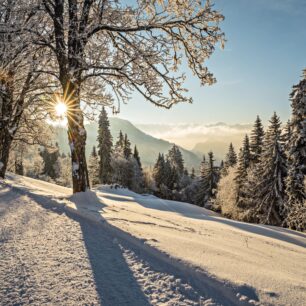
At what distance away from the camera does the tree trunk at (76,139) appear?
26.9ft

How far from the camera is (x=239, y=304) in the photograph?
233 cm

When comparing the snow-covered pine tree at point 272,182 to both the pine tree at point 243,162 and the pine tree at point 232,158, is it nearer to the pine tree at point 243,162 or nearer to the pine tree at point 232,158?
the pine tree at point 243,162

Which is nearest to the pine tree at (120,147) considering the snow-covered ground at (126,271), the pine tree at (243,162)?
the pine tree at (243,162)

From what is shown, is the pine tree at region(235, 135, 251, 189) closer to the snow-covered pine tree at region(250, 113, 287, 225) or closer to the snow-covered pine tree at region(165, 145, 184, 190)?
the snow-covered pine tree at region(250, 113, 287, 225)

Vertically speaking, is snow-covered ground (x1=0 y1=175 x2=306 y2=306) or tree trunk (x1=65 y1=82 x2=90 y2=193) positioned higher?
tree trunk (x1=65 y1=82 x2=90 y2=193)

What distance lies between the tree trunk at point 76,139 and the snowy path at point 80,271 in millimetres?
3699

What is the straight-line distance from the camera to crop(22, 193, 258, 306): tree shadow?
2420 mm

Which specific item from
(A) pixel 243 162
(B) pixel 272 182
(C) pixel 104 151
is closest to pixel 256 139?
(A) pixel 243 162

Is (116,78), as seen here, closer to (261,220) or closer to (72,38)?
(72,38)

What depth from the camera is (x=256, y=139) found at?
38.5m

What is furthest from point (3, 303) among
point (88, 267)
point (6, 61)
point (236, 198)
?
point (236, 198)

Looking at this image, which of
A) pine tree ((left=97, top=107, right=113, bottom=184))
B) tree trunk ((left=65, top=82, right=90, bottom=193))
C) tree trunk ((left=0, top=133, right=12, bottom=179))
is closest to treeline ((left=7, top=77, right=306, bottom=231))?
pine tree ((left=97, top=107, right=113, bottom=184))

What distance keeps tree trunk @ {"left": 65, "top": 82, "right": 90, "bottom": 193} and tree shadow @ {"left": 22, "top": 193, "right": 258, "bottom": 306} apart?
3957 mm

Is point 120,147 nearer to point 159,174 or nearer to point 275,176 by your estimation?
point 159,174
